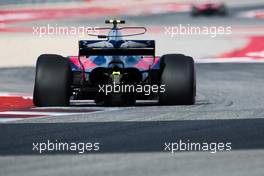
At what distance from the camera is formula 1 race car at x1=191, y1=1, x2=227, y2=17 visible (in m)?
45.4

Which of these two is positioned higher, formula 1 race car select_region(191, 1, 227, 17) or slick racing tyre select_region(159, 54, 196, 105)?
slick racing tyre select_region(159, 54, 196, 105)

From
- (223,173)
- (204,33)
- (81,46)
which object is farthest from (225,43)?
(223,173)

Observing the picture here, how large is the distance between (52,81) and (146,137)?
12.9ft

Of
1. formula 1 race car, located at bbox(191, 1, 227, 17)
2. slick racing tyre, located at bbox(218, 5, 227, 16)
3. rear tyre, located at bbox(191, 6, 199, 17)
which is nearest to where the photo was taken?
rear tyre, located at bbox(191, 6, 199, 17)

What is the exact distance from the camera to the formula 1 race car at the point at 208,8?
4540cm

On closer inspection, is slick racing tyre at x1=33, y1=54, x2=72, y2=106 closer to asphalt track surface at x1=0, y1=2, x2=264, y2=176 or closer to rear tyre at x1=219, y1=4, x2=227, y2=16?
asphalt track surface at x1=0, y1=2, x2=264, y2=176

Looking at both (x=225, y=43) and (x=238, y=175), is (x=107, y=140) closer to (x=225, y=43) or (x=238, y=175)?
(x=238, y=175)

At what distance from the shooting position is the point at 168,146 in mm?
10695

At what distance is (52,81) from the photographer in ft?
49.4

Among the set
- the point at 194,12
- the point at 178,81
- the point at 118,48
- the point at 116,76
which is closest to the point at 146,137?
the point at 178,81

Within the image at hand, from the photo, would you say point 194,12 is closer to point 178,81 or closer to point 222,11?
point 222,11

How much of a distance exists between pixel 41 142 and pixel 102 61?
Result: 4.61 m

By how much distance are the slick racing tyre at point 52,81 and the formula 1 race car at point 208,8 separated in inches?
1196

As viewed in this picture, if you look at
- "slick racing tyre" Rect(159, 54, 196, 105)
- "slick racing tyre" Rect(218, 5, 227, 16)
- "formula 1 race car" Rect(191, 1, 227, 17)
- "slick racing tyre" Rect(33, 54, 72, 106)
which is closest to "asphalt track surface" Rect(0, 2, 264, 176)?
"slick racing tyre" Rect(159, 54, 196, 105)
